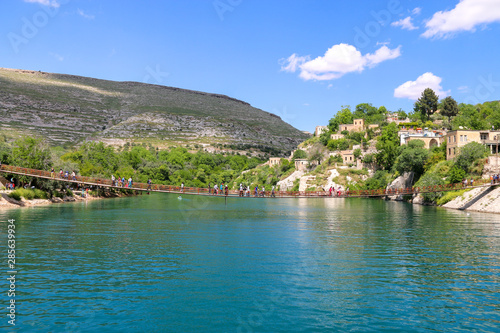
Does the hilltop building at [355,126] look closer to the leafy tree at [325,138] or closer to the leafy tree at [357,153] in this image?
the leafy tree at [325,138]

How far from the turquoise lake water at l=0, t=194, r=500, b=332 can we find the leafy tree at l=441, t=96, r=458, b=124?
5853 inches

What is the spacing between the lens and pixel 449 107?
577 ft

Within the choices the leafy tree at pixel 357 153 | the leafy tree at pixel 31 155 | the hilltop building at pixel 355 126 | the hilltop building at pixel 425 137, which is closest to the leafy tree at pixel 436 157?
the hilltop building at pixel 425 137

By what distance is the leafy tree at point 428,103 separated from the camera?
182 metres

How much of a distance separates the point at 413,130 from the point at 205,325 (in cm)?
14182

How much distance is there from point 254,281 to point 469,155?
72.0 metres

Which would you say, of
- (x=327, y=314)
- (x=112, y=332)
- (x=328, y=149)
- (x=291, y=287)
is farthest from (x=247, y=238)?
(x=328, y=149)

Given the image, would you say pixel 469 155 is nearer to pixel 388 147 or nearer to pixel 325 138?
pixel 388 147

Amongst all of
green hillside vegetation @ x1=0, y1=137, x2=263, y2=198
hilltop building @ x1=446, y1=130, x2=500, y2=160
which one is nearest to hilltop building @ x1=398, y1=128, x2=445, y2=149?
hilltop building @ x1=446, y1=130, x2=500, y2=160

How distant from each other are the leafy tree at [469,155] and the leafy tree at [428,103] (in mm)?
102780

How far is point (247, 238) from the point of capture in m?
40.0

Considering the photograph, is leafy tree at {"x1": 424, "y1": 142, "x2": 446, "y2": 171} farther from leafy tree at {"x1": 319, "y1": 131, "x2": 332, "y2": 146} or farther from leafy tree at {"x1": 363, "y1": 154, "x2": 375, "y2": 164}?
leafy tree at {"x1": 319, "y1": 131, "x2": 332, "y2": 146}

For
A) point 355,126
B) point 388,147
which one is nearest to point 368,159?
point 388,147

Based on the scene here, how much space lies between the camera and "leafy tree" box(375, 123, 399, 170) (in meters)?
138
